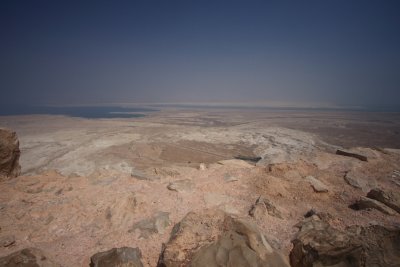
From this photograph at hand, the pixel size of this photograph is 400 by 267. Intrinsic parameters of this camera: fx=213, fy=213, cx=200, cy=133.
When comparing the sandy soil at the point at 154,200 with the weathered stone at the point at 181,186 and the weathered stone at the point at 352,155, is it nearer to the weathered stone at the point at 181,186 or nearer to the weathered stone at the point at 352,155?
the weathered stone at the point at 181,186

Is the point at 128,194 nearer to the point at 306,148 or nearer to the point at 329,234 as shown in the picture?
the point at 329,234

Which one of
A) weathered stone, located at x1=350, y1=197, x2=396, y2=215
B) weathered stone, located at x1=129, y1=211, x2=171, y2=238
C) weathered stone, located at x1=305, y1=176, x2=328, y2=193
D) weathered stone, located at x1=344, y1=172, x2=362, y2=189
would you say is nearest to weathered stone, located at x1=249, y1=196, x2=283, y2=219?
weathered stone, located at x1=305, y1=176, x2=328, y2=193

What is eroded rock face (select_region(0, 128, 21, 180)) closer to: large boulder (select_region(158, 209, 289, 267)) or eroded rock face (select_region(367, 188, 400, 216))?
large boulder (select_region(158, 209, 289, 267))

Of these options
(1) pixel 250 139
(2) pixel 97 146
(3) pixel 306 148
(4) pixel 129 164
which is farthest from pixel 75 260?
(1) pixel 250 139

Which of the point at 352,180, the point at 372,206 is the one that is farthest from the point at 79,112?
the point at 372,206

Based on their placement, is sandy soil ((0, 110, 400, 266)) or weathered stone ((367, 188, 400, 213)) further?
weathered stone ((367, 188, 400, 213))

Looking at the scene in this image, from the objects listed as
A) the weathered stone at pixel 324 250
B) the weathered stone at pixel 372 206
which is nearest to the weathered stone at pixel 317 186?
the weathered stone at pixel 372 206
